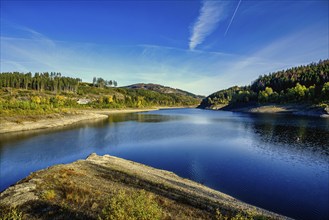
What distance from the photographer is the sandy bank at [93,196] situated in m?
12.0

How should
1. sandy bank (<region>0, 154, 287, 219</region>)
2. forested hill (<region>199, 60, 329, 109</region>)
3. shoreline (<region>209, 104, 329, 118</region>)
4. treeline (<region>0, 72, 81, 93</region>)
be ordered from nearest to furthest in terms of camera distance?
1. sandy bank (<region>0, 154, 287, 219</region>)
2. shoreline (<region>209, 104, 329, 118</region>)
3. forested hill (<region>199, 60, 329, 109</region>)
4. treeline (<region>0, 72, 81, 93</region>)

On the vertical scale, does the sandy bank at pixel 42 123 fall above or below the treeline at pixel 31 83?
below

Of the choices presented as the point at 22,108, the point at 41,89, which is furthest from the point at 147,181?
the point at 41,89

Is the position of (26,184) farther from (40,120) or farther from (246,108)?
(246,108)

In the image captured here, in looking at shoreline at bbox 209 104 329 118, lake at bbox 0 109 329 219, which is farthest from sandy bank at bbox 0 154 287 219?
shoreline at bbox 209 104 329 118

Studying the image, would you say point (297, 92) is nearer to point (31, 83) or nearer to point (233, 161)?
point (233, 161)

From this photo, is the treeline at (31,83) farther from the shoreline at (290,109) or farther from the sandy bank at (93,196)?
the sandy bank at (93,196)

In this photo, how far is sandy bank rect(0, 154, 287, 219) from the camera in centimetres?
1204

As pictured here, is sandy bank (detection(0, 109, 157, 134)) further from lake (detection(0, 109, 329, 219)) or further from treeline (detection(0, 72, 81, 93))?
treeline (detection(0, 72, 81, 93))

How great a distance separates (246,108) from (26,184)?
161 meters

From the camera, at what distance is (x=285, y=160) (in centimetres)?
3025

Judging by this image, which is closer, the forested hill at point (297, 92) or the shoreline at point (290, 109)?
the shoreline at point (290, 109)

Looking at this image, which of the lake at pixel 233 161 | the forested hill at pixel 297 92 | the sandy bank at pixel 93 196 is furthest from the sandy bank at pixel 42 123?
the forested hill at pixel 297 92

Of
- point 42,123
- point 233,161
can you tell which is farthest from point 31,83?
point 233,161
